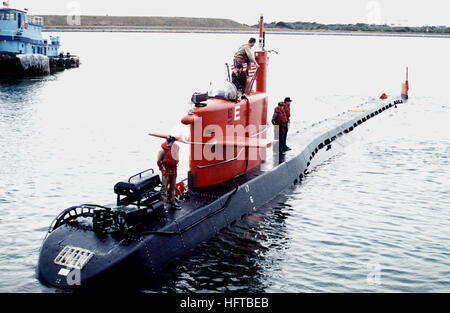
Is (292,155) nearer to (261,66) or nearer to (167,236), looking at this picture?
(261,66)

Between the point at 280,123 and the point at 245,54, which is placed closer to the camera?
the point at 245,54

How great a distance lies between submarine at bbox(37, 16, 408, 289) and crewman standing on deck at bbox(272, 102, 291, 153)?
1.50 ft

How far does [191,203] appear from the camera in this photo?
15.3 metres

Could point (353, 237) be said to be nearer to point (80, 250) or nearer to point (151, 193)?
point (151, 193)

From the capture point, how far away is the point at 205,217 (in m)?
15.1

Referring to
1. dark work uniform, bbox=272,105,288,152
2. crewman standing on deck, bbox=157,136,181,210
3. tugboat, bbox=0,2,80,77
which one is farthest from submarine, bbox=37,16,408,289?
tugboat, bbox=0,2,80,77

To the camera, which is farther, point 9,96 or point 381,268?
point 9,96

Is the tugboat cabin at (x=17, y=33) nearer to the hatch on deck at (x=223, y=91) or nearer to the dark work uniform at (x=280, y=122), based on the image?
the dark work uniform at (x=280, y=122)

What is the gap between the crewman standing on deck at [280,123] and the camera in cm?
2170

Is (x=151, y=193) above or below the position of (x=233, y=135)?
below

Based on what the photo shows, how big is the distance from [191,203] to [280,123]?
7977 mm

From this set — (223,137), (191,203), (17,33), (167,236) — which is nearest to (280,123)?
(223,137)

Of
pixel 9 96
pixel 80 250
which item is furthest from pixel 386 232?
pixel 9 96
